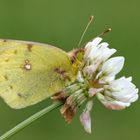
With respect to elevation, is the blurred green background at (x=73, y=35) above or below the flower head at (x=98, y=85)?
above

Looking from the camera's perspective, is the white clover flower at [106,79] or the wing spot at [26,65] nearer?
the white clover flower at [106,79]

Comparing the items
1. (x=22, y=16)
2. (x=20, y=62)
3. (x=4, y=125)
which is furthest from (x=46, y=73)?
(x=22, y=16)

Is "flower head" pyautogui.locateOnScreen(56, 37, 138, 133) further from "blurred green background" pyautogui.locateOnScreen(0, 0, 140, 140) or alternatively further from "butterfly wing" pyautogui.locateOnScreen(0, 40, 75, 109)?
"blurred green background" pyautogui.locateOnScreen(0, 0, 140, 140)

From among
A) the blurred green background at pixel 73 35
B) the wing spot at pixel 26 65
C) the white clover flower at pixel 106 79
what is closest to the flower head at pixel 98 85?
the white clover flower at pixel 106 79

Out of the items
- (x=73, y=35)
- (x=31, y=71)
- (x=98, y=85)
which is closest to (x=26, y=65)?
(x=31, y=71)

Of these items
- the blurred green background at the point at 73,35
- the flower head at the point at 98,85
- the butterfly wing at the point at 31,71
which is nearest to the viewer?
the flower head at the point at 98,85

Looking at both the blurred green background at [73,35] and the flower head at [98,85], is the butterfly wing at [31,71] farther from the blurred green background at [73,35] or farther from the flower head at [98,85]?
the blurred green background at [73,35]
